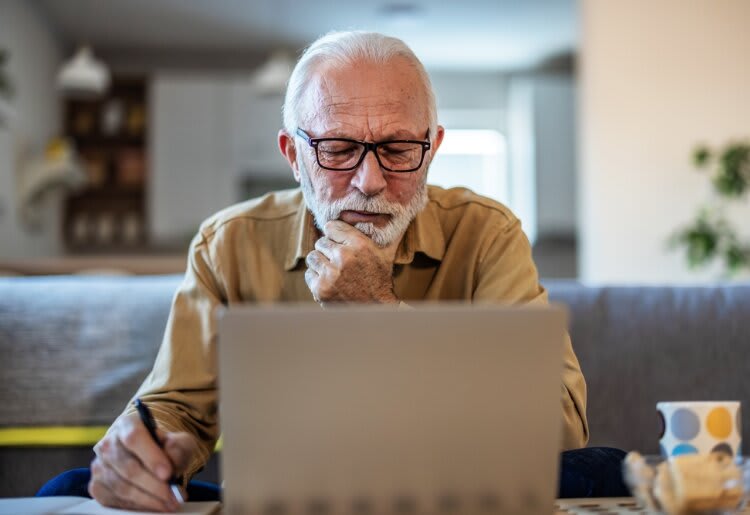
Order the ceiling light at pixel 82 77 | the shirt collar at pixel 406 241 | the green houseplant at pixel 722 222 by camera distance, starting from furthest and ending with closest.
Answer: the ceiling light at pixel 82 77
the green houseplant at pixel 722 222
the shirt collar at pixel 406 241

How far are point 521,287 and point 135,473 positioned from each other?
0.63m

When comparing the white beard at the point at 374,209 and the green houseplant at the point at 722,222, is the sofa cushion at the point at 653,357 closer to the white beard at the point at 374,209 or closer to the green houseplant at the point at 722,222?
the white beard at the point at 374,209

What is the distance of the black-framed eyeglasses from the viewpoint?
1291 millimetres

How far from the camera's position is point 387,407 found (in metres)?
0.66

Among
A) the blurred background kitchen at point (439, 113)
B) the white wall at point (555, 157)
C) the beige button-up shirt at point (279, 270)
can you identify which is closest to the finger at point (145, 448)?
the beige button-up shirt at point (279, 270)

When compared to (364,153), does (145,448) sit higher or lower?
lower

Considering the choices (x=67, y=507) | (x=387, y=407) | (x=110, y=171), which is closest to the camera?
(x=387, y=407)

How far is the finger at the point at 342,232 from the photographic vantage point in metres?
1.25

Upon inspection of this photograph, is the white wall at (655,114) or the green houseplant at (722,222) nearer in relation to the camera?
the green houseplant at (722,222)

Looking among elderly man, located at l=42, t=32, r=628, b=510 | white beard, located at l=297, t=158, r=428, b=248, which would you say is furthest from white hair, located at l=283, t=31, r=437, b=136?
white beard, located at l=297, t=158, r=428, b=248

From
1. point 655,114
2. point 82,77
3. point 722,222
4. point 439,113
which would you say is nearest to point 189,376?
point 722,222

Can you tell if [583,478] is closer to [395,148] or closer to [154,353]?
[395,148]

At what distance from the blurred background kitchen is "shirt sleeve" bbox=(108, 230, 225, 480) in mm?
3648

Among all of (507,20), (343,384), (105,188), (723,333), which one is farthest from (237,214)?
(105,188)
